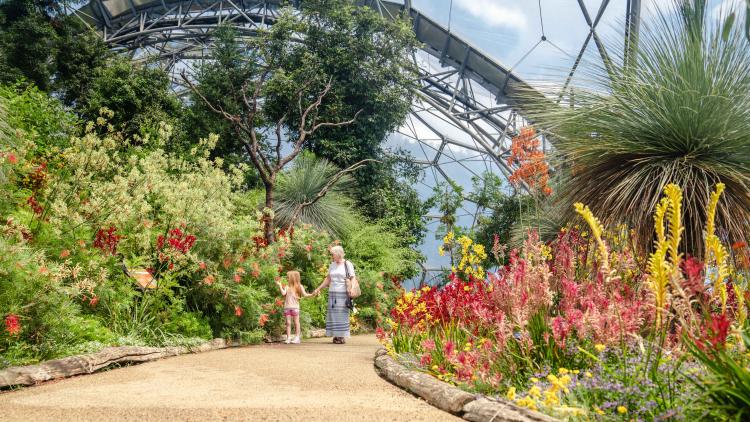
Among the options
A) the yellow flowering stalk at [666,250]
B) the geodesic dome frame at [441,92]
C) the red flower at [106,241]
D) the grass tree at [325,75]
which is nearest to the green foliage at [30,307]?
the red flower at [106,241]

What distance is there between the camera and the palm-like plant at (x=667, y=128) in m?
4.63

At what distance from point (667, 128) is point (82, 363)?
5045 millimetres

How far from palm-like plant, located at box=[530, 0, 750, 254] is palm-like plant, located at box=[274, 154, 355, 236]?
961 centimetres

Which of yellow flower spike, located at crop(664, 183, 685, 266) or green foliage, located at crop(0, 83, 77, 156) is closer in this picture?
yellow flower spike, located at crop(664, 183, 685, 266)

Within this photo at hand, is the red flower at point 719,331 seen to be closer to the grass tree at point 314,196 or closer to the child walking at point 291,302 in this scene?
the child walking at point 291,302

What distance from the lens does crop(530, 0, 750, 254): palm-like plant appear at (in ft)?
15.2

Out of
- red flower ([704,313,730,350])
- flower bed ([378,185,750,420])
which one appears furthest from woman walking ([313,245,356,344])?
red flower ([704,313,730,350])

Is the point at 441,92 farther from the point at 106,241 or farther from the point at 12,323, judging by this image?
the point at 12,323

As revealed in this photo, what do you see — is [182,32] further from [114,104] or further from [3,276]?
[3,276]

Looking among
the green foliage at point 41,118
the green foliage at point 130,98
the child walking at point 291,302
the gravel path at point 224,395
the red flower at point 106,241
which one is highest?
the green foliage at point 130,98

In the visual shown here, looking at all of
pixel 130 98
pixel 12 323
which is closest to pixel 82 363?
pixel 12 323

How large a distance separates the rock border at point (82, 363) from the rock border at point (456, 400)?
2.45 meters

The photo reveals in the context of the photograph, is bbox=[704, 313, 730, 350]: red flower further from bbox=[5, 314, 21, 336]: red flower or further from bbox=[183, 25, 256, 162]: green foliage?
bbox=[183, 25, 256, 162]: green foliage

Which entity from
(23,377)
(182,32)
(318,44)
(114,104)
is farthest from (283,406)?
(182,32)
